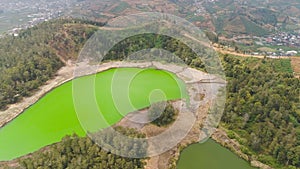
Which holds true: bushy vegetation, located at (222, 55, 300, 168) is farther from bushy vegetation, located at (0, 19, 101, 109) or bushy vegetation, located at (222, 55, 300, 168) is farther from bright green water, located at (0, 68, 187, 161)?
bushy vegetation, located at (0, 19, 101, 109)

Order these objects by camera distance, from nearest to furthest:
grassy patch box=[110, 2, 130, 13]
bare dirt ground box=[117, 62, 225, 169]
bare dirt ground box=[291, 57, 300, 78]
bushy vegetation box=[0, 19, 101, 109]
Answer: bare dirt ground box=[117, 62, 225, 169] < bushy vegetation box=[0, 19, 101, 109] < bare dirt ground box=[291, 57, 300, 78] < grassy patch box=[110, 2, 130, 13]

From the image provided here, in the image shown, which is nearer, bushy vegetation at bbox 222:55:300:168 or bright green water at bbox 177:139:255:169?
bright green water at bbox 177:139:255:169

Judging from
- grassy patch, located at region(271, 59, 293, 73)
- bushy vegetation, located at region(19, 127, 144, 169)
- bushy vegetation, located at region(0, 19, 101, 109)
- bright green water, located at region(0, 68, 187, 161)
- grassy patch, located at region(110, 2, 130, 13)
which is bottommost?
grassy patch, located at region(110, 2, 130, 13)

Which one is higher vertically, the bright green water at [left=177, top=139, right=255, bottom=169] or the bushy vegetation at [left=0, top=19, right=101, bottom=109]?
the bushy vegetation at [left=0, top=19, right=101, bottom=109]

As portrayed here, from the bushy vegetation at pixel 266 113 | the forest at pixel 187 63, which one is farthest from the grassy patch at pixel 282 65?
the bushy vegetation at pixel 266 113

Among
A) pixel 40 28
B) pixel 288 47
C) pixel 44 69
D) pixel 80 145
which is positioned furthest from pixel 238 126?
pixel 288 47

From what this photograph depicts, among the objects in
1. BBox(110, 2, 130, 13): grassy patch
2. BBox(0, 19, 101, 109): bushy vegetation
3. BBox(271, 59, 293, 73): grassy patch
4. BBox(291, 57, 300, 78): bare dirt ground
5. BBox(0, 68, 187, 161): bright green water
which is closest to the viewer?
BBox(0, 68, 187, 161): bright green water

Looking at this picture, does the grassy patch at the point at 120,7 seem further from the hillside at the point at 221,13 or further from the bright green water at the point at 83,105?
the bright green water at the point at 83,105

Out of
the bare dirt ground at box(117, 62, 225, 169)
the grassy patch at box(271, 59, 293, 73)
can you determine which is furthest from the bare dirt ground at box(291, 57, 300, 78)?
the bare dirt ground at box(117, 62, 225, 169)
